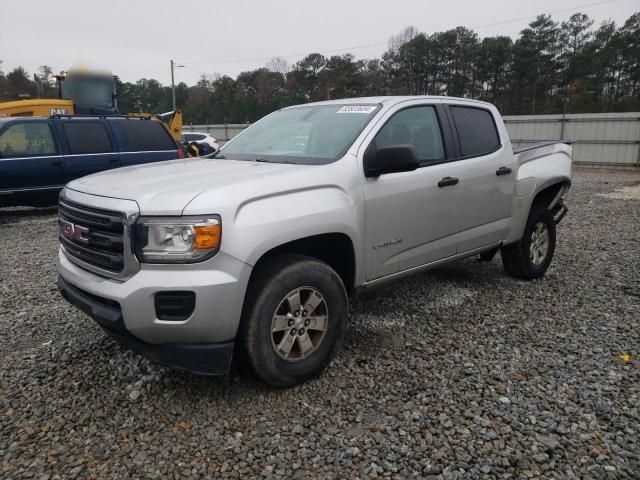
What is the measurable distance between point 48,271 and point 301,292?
3926 mm

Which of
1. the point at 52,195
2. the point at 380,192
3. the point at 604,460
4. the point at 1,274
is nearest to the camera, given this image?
the point at 604,460

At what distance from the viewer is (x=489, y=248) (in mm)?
4500

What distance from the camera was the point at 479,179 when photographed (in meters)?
4.16

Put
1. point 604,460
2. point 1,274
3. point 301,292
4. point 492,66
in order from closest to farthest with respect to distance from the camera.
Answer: point 604,460, point 301,292, point 1,274, point 492,66

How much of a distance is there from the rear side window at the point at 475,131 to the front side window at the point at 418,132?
11.6 inches

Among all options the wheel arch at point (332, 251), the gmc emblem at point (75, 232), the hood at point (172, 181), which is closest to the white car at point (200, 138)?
the hood at point (172, 181)

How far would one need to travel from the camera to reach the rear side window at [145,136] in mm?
9352

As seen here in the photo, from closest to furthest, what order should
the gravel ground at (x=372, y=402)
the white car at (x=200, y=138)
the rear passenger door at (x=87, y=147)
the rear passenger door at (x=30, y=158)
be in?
the gravel ground at (x=372, y=402)
the rear passenger door at (x=30, y=158)
the rear passenger door at (x=87, y=147)
the white car at (x=200, y=138)

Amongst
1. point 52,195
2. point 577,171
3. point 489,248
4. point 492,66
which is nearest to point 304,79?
point 492,66

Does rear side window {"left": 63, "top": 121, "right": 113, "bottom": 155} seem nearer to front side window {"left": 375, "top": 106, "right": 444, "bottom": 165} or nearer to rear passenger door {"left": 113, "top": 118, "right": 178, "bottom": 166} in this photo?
rear passenger door {"left": 113, "top": 118, "right": 178, "bottom": 166}

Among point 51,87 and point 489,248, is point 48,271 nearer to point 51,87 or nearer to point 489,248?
point 489,248

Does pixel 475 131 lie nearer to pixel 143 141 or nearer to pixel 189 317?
pixel 189 317

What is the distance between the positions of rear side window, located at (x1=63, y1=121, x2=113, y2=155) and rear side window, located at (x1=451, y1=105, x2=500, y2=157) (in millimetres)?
7034

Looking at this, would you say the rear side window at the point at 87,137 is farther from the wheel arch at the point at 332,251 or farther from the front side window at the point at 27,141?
the wheel arch at the point at 332,251
